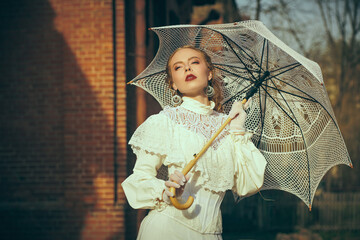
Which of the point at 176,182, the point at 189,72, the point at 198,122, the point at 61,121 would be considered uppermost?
the point at 189,72

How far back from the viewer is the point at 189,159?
2637 millimetres

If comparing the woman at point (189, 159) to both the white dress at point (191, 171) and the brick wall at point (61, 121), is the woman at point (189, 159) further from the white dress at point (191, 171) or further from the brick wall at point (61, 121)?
the brick wall at point (61, 121)

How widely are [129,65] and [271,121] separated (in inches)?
139

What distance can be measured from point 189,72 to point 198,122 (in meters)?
0.32

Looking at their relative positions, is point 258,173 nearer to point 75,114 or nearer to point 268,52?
point 268,52

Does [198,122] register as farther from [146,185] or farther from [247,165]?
[146,185]

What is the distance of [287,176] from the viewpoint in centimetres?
329

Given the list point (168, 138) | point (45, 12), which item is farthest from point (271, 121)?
point (45, 12)

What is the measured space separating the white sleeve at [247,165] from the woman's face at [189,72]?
38cm

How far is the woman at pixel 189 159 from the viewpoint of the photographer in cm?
256

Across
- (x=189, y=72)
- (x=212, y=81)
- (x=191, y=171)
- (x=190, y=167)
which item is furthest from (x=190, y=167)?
(x=212, y=81)

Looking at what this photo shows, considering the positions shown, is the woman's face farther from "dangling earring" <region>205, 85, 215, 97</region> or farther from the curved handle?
Result: the curved handle

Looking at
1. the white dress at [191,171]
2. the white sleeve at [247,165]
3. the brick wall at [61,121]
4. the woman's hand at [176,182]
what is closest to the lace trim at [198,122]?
the white dress at [191,171]

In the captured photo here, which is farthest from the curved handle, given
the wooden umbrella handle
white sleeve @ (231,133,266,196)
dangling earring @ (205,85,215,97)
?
dangling earring @ (205,85,215,97)
